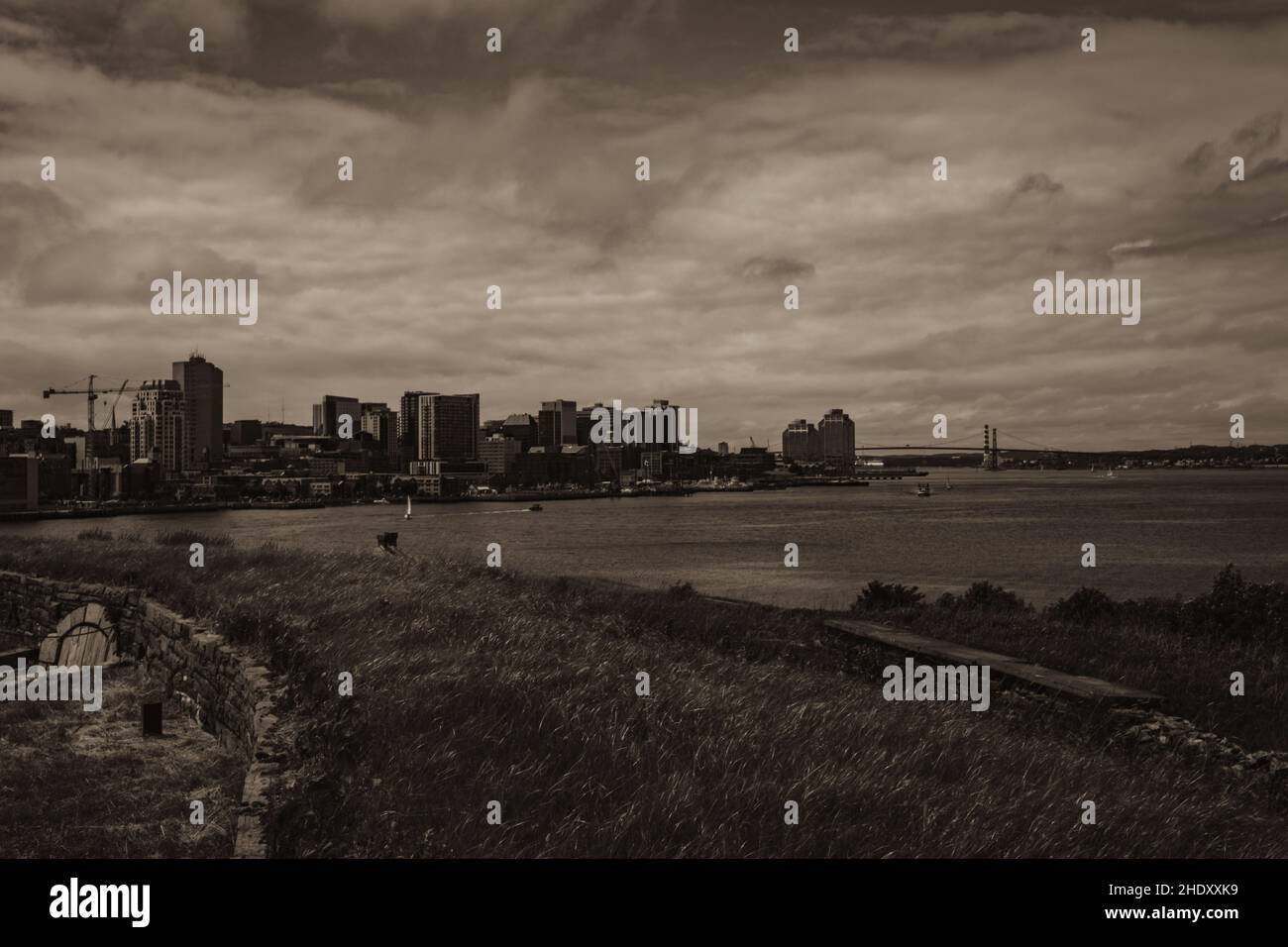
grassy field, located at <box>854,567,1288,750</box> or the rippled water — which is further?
the rippled water

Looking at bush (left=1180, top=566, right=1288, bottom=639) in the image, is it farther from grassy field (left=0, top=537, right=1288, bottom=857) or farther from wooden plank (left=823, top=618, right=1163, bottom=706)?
grassy field (left=0, top=537, right=1288, bottom=857)

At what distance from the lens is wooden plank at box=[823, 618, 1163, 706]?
9.99 metres

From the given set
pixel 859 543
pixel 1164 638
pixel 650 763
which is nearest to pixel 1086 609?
pixel 1164 638

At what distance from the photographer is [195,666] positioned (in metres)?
11.2

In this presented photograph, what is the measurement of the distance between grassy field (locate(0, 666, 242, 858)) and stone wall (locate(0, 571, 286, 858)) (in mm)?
349

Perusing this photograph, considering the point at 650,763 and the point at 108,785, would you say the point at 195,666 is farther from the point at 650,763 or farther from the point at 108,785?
the point at 650,763

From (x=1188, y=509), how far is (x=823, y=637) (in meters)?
133

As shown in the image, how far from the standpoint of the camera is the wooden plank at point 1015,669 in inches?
393

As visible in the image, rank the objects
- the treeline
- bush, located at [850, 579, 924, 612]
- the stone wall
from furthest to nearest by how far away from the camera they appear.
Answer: bush, located at [850, 579, 924, 612], the treeline, the stone wall

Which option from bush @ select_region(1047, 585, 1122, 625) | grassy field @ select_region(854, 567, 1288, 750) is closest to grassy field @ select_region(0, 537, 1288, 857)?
grassy field @ select_region(854, 567, 1288, 750)

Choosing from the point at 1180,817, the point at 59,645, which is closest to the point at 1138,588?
the point at 1180,817

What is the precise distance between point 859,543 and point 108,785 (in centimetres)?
7347

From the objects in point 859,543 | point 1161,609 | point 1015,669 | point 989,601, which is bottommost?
point 859,543
